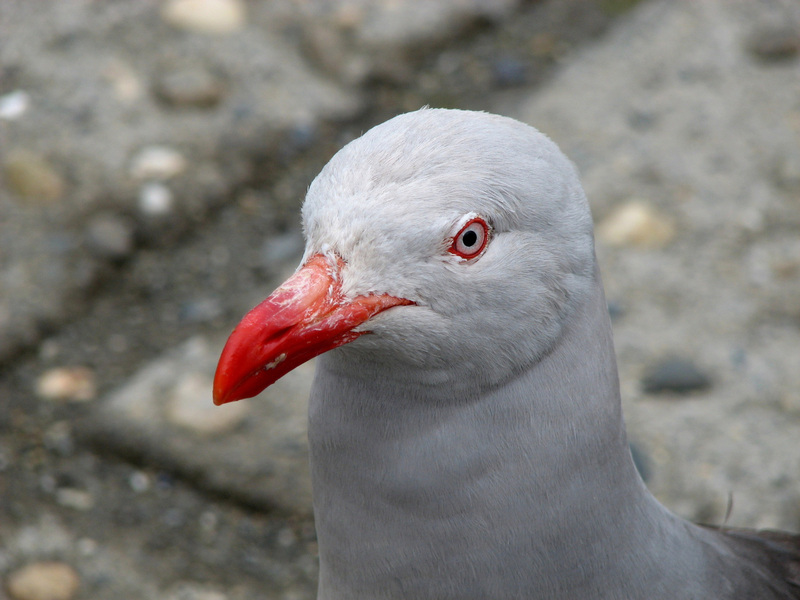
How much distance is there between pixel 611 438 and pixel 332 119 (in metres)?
2.35

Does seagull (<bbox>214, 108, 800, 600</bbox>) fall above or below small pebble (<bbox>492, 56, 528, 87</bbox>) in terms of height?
above

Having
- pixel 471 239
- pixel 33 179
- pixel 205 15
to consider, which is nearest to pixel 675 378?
pixel 471 239

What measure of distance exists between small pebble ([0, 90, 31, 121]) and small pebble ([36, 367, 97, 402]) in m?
1.12

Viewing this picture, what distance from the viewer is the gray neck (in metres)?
1.70

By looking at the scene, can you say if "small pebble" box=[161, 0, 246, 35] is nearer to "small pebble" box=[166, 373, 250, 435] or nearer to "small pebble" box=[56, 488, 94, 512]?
"small pebble" box=[166, 373, 250, 435]

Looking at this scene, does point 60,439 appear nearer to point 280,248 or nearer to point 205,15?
point 280,248

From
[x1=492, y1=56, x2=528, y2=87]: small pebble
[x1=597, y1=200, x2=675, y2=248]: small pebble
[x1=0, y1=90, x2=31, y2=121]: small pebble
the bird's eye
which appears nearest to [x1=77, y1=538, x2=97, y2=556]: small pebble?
the bird's eye

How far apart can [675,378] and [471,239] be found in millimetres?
1626

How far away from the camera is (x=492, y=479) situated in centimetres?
170

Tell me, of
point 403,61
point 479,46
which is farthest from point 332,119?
point 479,46

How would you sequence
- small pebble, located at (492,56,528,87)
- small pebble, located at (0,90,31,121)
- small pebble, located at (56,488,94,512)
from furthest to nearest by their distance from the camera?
small pebble, located at (492,56,528,87) < small pebble, located at (0,90,31,121) < small pebble, located at (56,488,94,512)

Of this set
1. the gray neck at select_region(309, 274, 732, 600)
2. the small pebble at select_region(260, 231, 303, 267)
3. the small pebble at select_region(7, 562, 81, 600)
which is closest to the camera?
the gray neck at select_region(309, 274, 732, 600)

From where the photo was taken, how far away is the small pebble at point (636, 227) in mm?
3418

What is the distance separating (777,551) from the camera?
7.30 ft
